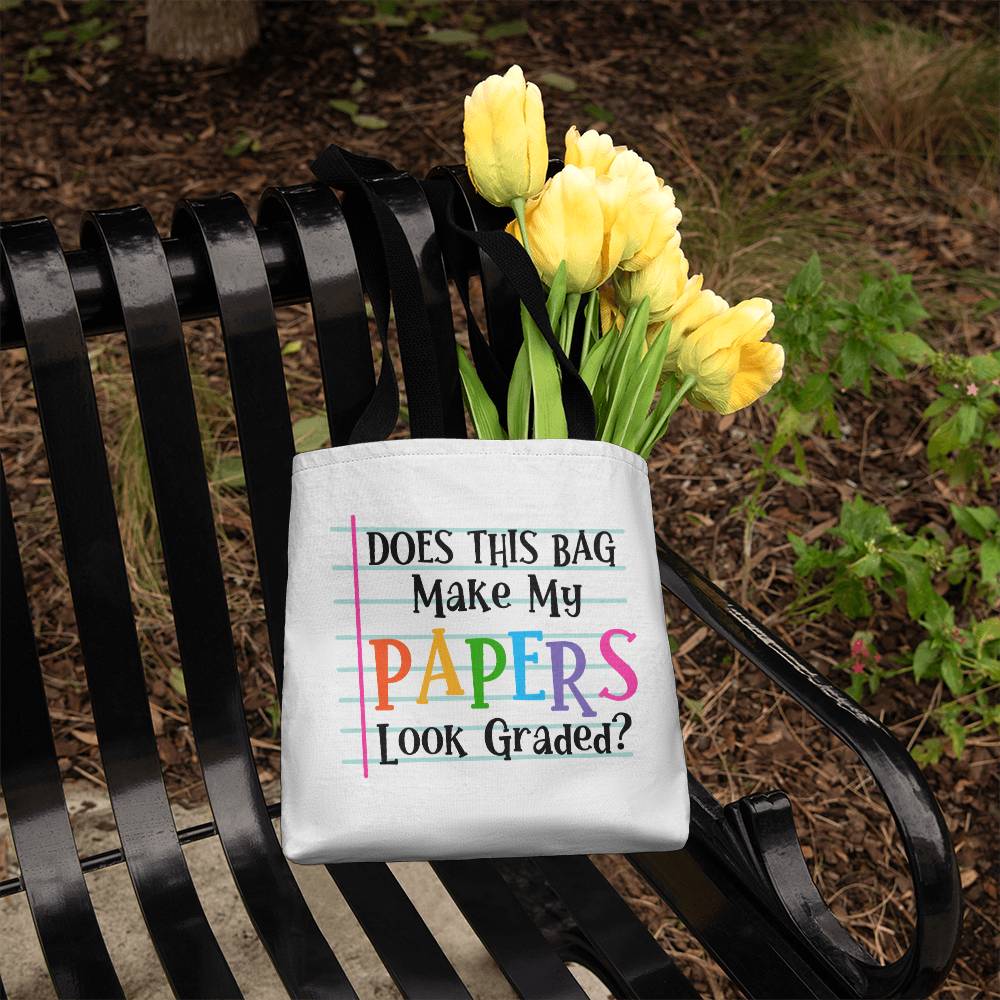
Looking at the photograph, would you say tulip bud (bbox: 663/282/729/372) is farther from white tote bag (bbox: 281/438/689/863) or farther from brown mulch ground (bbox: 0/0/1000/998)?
brown mulch ground (bbox: 0/0/1000/998)

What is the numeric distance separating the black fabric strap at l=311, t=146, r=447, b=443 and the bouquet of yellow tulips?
0.07 meters

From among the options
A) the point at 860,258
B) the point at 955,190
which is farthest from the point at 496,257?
the point at 955,190

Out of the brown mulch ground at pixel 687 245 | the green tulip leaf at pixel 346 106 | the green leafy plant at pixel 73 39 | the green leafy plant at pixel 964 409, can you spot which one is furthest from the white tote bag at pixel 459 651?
the green leafy plant at pixel 73 39

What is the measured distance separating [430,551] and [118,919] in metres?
0.92

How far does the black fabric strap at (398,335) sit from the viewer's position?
4.32 ft

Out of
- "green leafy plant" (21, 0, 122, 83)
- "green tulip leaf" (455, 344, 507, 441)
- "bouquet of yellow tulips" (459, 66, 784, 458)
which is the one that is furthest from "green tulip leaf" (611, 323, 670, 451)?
"green leafy plant" (21, 0, 122, 83)

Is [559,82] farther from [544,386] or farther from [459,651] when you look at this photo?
[459,651]

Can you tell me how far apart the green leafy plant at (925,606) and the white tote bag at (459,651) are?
0.97 metres

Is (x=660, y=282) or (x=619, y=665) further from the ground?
(x=660, y=282)

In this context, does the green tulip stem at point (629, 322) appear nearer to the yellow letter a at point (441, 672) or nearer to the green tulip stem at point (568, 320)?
the green tulip stem at point (568, 320)

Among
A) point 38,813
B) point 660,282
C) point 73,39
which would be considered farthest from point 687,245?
point 73,39

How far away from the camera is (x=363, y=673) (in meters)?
1.25

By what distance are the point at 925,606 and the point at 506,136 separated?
1271 millimetres

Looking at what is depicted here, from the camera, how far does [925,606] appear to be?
2156mm
